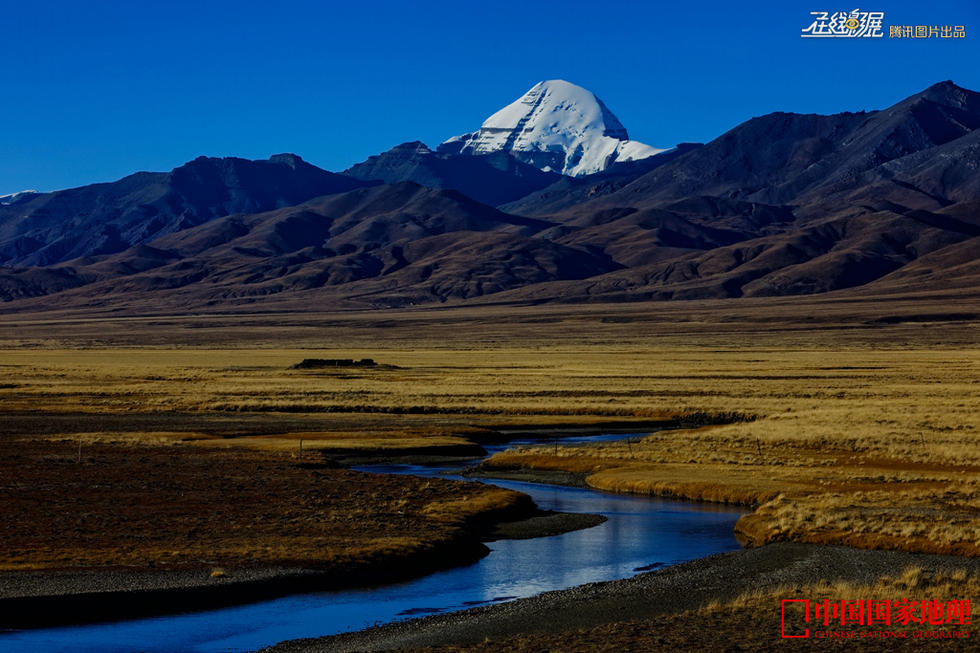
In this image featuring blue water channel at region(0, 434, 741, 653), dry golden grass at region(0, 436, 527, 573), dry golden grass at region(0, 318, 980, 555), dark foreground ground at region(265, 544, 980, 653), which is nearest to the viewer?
dark foreground ground at region(265, 544, 980, 653)

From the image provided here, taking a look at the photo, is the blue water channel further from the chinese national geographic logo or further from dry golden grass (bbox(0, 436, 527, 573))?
the chinese national geographic logo

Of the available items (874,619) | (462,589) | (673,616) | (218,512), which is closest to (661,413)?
(218,512)

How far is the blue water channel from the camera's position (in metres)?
24.2

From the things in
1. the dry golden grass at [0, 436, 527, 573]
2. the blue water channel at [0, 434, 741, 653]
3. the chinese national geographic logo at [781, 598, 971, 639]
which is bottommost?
the blue water channel at [0, 434, 741, 653]

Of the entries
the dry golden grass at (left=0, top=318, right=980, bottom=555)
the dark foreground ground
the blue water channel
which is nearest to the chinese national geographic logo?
the dark foreground ground

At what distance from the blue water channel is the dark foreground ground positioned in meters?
1.31

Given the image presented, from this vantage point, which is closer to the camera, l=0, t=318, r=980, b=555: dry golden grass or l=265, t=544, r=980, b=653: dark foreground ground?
l=265, t=544, r=980, b=653: dark foreground ground

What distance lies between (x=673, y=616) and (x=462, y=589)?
259 inches

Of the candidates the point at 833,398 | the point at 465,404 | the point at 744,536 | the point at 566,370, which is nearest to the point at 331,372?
the point at 566,370

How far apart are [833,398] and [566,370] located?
3927cm

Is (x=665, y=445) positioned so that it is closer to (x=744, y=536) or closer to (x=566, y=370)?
(x=744, y=536)

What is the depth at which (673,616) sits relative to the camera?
81.5ft

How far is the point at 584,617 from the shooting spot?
2545 cm

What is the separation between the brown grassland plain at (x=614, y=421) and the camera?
36719 millimetres
